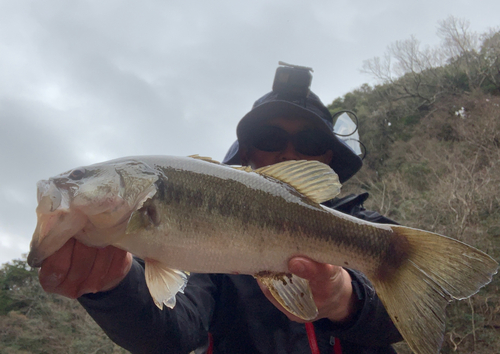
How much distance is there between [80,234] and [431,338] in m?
1.71

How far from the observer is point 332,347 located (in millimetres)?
2340

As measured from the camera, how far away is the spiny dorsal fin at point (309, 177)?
175cm

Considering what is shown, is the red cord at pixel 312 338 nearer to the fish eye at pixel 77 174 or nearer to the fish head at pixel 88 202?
the fish head at pixel 88 202

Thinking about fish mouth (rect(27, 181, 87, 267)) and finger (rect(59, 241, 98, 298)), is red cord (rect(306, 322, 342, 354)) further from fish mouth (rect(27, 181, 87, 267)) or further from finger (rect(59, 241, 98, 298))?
fish mouth (rect(27, 181, 87, 267))

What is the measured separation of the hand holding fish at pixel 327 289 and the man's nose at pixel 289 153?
152 cm

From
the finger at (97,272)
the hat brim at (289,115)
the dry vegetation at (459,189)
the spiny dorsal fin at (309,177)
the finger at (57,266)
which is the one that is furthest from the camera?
the dry vegetation at (459,189)

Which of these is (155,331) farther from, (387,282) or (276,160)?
(276,160)

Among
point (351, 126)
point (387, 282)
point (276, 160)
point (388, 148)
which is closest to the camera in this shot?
point (387, 282)

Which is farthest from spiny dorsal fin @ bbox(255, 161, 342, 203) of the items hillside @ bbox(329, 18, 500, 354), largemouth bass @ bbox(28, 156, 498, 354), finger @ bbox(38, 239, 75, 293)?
hillside @ bbox(329, 18, 500, 354)

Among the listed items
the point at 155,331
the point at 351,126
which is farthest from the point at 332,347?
the point at 351,126

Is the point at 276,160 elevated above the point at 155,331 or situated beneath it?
elevated above

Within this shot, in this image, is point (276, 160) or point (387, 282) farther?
point (276, 160)

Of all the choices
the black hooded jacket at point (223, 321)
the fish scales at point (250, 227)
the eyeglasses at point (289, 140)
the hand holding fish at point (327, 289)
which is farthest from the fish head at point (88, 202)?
the eyeglasses at point (289, 140)

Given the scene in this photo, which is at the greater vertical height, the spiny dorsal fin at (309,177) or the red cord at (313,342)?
the spiny dorsal fin at (309,177)
